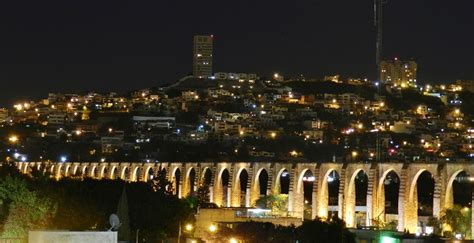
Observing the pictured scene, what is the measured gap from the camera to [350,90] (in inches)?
7264

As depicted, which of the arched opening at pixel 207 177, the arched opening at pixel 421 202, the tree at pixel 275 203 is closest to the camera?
the arched opening at pixel 421 202

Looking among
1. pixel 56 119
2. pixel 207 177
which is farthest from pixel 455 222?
pixel 56 119

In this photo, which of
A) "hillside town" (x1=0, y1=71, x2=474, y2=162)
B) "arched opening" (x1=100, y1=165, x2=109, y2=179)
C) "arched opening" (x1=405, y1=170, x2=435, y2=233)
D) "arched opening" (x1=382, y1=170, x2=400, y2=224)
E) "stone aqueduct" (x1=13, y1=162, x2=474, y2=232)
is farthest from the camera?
"hillside town" (x1=0, y1=71, x2=474, y2=162)

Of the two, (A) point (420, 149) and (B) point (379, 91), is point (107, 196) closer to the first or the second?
(A) point (420, 149)

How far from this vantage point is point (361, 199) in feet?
251

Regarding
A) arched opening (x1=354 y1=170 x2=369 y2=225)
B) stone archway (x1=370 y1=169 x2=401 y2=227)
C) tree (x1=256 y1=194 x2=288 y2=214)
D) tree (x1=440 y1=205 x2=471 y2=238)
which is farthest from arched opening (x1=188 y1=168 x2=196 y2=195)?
tree (x1=440 y1=205 x2=471 y2=238)

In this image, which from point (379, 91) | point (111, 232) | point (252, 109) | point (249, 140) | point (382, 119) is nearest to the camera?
point (111, 232)

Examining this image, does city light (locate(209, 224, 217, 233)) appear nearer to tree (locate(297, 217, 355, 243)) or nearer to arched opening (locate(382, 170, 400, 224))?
tree (locate(297, 217, 355, 243))

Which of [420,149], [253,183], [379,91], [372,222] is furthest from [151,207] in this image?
[379,91]

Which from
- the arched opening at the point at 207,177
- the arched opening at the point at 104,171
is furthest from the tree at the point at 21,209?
the arched opening at the point at 104,171

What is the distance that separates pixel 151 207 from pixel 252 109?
125 metres

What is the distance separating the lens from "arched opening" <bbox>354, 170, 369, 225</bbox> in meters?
55.7

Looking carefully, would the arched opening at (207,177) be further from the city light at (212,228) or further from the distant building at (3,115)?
the distant building at (3,115)

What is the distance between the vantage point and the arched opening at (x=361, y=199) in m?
55.7
